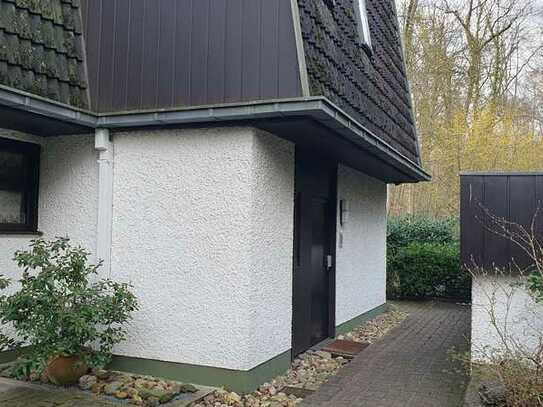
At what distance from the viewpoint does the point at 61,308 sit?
539 centimetres

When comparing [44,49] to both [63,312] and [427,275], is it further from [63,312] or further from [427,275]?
[427,275]

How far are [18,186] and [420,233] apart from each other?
12233 mm

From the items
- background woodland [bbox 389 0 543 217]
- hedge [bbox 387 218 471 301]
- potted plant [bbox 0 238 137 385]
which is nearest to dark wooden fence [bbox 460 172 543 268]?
potted plant [bbox 0 238 137 385]

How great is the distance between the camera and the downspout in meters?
6.41

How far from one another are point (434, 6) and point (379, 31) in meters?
14.7

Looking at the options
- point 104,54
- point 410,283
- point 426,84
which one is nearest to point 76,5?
point 104,54

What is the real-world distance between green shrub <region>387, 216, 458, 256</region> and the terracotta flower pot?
11361 mm

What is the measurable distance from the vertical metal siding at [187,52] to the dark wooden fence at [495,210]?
237 cm

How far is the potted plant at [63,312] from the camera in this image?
5355 millimetres

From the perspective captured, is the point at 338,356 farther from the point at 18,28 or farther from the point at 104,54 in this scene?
the point at 18,28

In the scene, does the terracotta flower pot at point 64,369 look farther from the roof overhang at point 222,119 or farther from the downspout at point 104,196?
the roof overhang at point 222,119

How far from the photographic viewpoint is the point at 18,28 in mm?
5684

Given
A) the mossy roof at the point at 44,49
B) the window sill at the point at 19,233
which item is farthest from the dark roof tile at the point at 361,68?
the window sill at the point at 19,233

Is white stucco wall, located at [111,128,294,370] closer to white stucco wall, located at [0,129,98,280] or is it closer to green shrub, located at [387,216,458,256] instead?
white stucco wall, located at [0,129,98,280]
